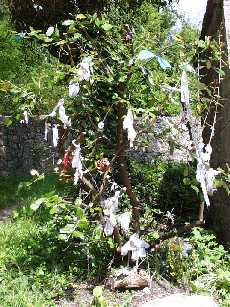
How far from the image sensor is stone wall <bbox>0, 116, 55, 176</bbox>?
529 inches

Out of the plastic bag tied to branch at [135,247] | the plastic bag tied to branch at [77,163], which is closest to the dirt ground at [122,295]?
the plastic bag tied to branch at [135,247]

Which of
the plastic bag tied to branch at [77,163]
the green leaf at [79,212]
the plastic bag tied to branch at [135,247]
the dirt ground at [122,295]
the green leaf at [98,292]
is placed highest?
the plastic bag tied to branch at [77,163]

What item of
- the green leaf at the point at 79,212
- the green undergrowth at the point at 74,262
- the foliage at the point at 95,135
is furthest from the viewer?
the green undergrowth at the point at 74,262

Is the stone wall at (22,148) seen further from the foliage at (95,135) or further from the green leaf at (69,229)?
the green leaf at (69,229)

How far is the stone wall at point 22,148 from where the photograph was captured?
13430 millimetres

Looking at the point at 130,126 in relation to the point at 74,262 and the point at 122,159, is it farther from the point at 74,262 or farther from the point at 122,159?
the point at 74,262

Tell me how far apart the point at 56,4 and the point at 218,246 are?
16.8ft

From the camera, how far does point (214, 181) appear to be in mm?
4406

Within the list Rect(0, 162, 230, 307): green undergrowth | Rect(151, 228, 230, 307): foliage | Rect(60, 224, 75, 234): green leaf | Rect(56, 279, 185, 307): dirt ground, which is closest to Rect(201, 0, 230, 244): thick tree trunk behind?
Rect(0, 162, 230, 307): green undergrowth

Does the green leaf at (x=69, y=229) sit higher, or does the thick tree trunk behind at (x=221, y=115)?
the thick tree trunk behind at (x=221, y=115)

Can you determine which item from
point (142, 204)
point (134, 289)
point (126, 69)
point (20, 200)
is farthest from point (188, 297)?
point (20, 200)

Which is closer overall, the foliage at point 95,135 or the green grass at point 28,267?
the foliage at point 95,135

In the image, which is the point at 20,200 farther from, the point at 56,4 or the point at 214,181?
the point at 214,181

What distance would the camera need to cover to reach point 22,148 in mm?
13930
